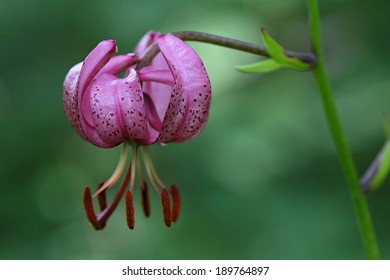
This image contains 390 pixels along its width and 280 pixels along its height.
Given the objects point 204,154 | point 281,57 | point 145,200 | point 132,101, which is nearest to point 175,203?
point 145,200

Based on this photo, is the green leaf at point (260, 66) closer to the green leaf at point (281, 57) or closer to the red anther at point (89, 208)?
the green leaf at point (281, 57)

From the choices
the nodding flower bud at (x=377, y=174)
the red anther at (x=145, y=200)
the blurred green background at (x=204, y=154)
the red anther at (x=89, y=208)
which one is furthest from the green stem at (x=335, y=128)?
the blurred green background at (x=204, y=154)

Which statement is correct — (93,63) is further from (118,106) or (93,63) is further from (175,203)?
(175,203)

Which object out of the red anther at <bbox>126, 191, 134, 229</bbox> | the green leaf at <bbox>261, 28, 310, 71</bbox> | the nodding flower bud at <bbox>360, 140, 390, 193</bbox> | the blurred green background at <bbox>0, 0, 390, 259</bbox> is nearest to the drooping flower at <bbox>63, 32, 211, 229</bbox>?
the red anther at <bbox>126, 191, 134, 229</bbox>

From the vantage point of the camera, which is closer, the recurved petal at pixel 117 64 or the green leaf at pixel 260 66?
the recurved petal at pixel 117 64

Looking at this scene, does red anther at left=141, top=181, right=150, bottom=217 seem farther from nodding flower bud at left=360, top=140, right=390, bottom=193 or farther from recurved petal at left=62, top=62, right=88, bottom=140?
nodding flower bud at left=360, top=140, right=390, bottom=193

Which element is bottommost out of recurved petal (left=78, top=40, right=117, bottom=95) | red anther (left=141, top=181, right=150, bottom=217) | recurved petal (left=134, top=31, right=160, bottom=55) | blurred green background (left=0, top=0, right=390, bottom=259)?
blurred green background (left=0, top=0, right=390, bottom=259)

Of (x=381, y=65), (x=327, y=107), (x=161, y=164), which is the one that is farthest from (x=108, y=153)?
(x=327, y=107)
